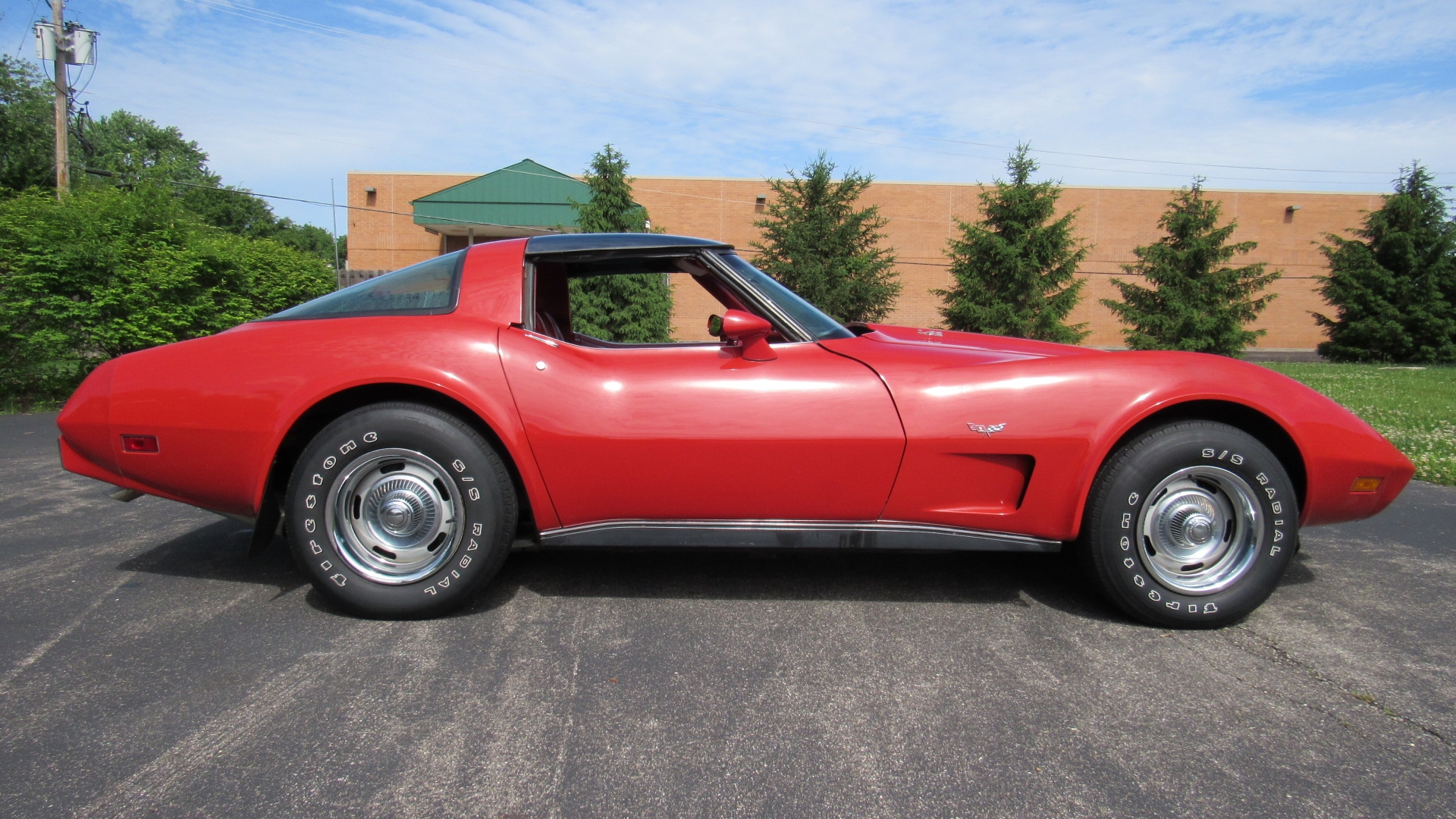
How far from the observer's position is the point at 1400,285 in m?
23.2

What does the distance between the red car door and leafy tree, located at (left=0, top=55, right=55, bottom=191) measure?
3849 cm

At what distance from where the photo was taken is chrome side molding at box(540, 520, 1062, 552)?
2.69 meters

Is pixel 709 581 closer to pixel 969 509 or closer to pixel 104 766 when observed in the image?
pixel 969 509

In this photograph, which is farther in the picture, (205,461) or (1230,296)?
(1230,296)

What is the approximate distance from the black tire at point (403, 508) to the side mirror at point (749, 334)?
0.93 meters

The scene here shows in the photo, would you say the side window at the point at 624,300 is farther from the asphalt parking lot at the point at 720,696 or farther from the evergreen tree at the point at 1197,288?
the evergreen tree at the point at 1197,288

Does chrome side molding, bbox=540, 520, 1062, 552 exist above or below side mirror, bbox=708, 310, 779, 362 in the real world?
below

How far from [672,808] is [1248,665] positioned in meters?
1.90

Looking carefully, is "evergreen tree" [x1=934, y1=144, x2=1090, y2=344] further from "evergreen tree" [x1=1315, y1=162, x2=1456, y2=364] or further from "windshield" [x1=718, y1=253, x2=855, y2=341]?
"windshield" [x1=718, y1=253, x2=855, y2=341]

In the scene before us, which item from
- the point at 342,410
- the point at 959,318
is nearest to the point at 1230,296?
the point at 959,318

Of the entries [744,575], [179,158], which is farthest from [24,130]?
[744,575]

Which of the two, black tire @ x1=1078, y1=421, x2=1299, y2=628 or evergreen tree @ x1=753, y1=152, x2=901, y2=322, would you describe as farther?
evergreen tree @ x1=753, y1=152, x2=901, y2=322

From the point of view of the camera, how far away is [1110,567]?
269 cm

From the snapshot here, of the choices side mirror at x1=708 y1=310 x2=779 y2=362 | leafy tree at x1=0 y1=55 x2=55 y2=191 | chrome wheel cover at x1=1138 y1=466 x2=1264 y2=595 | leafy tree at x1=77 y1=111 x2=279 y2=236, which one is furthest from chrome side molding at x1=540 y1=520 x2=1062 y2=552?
leafy tree at x1=77 y1=111 x2=279 y2=236
